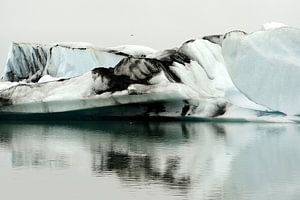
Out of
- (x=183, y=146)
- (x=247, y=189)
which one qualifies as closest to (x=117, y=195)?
(x=247, y=189)

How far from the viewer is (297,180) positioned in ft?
13.6

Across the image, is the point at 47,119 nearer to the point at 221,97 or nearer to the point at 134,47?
the point at 134,47

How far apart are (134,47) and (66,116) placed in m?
1.90

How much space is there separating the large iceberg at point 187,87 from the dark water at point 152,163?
1.07 feet

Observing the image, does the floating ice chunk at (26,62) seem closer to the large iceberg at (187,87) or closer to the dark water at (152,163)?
the large iceberg at (187,87)

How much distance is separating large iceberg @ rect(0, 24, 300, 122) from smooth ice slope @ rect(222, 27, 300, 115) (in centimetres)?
1

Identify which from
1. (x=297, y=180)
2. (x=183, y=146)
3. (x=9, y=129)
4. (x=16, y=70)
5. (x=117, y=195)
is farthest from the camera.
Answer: (x=16, y=70)

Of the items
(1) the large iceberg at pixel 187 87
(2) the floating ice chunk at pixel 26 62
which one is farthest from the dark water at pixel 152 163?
(2) the floating ice chunk at pixel 26 62

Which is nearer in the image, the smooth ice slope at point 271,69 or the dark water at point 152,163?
the dark water at point 152,163

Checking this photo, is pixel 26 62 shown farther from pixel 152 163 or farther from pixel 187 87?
pixel 152 163

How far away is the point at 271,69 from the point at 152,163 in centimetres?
408

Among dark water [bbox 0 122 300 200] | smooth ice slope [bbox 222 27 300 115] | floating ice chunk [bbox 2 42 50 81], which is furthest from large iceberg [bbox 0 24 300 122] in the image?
floating ice chunk [bbox 2 42 50 81]

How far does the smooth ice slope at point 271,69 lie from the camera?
8430mm

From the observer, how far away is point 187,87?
8.52 meters
